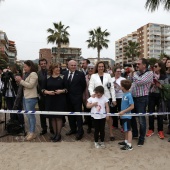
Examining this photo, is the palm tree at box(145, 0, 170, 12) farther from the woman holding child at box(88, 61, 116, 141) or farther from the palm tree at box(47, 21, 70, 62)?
the palm tree at box(47, 21, 70, 62)

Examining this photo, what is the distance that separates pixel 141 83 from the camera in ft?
16.0

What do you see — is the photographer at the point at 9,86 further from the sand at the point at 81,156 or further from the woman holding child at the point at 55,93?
the sand at the point at 81,156

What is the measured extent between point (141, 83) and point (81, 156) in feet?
6.53

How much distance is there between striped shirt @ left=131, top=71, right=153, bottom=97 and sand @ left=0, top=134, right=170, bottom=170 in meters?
1.15

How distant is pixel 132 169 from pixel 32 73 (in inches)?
120

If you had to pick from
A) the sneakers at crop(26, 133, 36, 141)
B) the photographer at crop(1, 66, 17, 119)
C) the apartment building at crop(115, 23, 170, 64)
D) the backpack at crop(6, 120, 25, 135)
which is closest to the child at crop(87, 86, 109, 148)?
the sneakers at crop(26, 133, 36, 141)

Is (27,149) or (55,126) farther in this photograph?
(55,126)

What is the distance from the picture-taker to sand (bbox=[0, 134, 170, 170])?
386cm

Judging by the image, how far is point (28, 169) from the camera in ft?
12.2

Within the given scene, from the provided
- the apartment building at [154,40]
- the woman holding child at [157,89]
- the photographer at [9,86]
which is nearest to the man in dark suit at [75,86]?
the photographer at [9,86]

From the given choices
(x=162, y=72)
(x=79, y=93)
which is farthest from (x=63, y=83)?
(x=162, y=72)

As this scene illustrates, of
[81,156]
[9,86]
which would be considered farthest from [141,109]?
[9,86]

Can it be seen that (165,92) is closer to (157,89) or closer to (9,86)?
(157,89)

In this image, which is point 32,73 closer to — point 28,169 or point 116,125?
point 28,169
